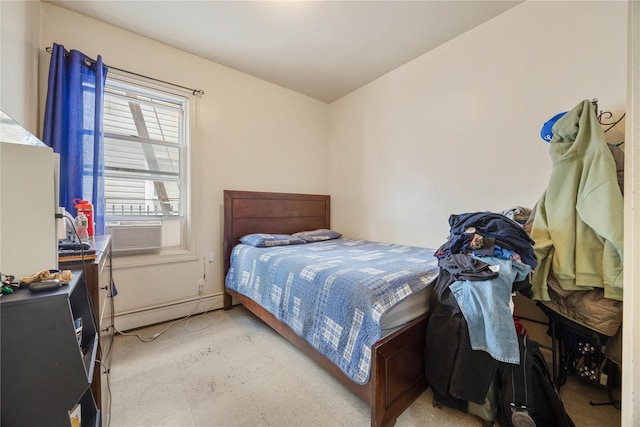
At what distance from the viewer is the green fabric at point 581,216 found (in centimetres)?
122

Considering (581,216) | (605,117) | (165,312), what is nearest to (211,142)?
(165,312)

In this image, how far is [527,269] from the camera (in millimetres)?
1274

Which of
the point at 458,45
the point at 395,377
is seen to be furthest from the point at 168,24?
the point at 395,377

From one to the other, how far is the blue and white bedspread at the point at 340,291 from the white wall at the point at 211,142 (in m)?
0.85

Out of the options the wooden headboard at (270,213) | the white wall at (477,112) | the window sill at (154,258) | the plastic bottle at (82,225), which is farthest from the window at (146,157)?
the white wall at (477,112)

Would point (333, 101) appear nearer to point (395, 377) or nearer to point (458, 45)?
point (458, 45)

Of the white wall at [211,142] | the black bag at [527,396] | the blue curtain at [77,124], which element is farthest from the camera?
the white wall at [211,142]

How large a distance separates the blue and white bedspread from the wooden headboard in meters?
0.63

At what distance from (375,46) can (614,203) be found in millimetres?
2211

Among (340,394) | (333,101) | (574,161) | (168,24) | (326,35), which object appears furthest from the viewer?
(333,101)

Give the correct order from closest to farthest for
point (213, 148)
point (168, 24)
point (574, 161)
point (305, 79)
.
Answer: point (574, 161) → point (168, 24) → point (213, 148) → point (305, 79)

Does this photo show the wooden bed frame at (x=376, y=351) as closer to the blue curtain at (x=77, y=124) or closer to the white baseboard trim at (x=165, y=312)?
the white baseboard trim at (x=165, y=312)

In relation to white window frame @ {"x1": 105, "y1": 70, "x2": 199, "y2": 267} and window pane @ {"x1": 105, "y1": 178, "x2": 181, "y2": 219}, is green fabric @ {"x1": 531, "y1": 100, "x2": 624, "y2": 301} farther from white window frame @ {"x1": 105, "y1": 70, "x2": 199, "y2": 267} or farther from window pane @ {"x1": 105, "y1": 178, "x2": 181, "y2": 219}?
window pane @ {"x1": 105, "y1": 178, "x2": 181, "y2": 219}

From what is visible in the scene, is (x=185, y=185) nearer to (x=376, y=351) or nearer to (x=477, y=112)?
(x=376, y=351)
